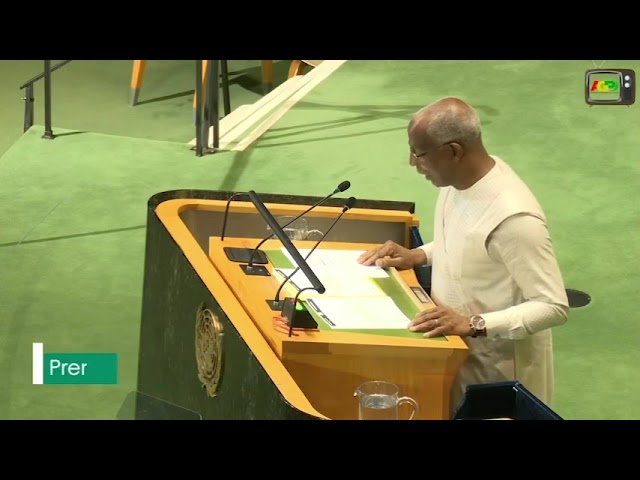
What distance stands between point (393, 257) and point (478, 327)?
62cm

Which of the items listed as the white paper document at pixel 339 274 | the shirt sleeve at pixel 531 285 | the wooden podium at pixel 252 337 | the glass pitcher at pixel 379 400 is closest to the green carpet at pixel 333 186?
the wooden podium at pixel 252 337

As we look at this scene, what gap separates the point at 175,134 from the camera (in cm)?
964

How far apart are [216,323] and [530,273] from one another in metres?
0.93

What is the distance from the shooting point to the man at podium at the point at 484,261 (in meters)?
3.63

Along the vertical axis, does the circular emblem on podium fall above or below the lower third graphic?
above

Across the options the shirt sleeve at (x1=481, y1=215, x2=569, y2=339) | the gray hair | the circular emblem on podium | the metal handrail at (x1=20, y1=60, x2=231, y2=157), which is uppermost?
the metal handrail at (x1=20, y1=60, x2=231, y2=157)

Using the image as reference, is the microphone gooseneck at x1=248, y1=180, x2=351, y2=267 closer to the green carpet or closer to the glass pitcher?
the glass pitcher

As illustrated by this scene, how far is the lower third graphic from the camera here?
18.4ft

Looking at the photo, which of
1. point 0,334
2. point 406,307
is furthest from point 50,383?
point 406,307

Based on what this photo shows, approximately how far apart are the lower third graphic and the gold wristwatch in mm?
2375

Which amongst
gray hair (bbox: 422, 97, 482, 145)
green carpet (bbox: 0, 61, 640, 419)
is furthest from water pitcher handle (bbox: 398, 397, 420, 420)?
green carpet (bbox: 0, 61, 640, 419)

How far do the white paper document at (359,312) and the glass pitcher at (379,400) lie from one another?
0.67 ft
